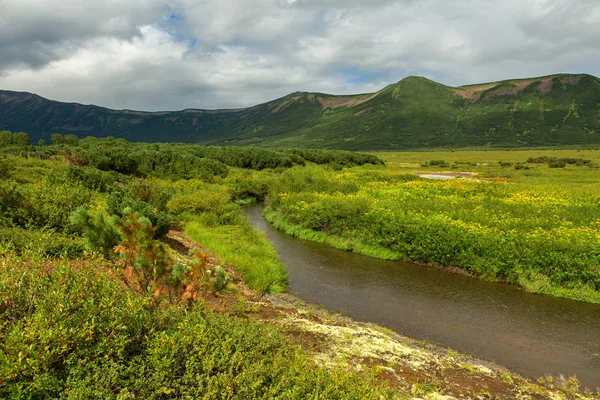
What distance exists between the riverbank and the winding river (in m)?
1.26

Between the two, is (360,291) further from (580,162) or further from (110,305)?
(580,162)

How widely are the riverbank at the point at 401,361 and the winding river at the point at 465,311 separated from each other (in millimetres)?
1260

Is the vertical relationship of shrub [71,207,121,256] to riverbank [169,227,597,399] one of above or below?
above

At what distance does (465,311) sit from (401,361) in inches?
271

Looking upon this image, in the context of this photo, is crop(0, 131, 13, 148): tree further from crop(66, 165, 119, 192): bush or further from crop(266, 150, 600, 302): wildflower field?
crop(266, 150, 600, 302): wildflower field

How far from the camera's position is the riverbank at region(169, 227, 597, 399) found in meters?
8.33

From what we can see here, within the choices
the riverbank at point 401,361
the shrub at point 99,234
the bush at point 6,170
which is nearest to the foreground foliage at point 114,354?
the riverbank at point 401,361

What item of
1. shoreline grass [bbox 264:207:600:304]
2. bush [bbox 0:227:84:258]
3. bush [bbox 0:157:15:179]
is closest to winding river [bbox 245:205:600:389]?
shoreline grass [bbox 264:207:600:304]

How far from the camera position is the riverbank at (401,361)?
8.33 meters

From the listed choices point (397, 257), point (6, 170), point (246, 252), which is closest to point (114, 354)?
point (246, 252)

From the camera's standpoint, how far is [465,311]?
48.2 feet

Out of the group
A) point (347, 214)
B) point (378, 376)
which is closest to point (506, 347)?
point (378, 376)

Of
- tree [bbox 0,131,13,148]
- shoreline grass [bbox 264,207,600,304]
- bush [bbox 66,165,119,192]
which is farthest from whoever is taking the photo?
tree [bbox 0,131,13,148]

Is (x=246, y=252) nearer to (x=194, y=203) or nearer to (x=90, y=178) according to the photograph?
(x=194, y=203)
